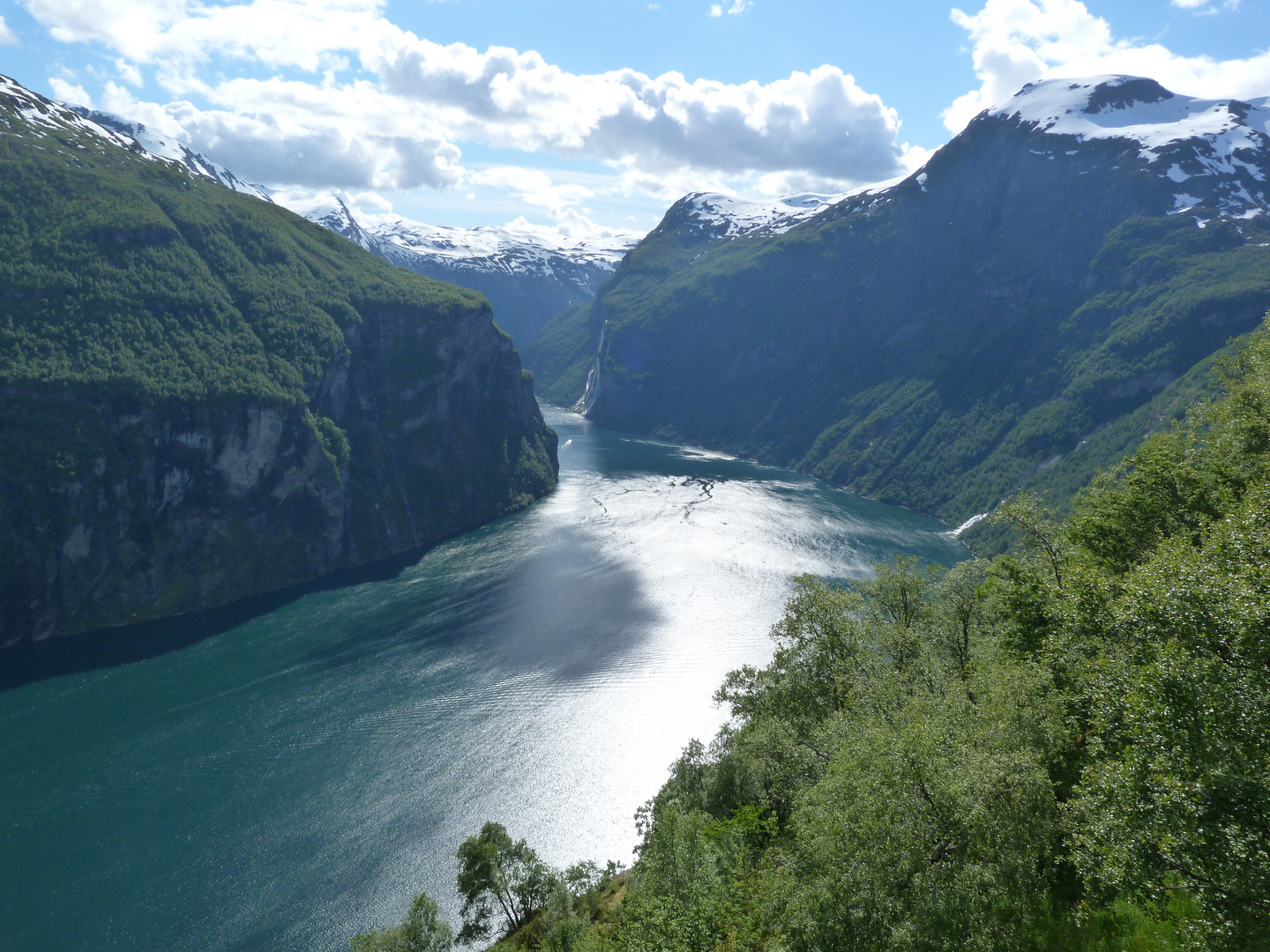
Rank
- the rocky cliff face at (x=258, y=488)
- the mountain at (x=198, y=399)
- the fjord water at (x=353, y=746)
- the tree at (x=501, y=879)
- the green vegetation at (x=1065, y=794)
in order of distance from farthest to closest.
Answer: the mountain at (x=198, y=399) < the rocky cliff face at (x=258, y=488) < the fjord water at (x=353, y=746) < the tree at (x=501, y=879) < the green vegetation at (x=1065, y=794)

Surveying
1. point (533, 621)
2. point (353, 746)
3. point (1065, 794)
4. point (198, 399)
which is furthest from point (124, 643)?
point (1065, 794)

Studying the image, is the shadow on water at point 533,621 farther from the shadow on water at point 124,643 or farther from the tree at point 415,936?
the tree at point 415,936

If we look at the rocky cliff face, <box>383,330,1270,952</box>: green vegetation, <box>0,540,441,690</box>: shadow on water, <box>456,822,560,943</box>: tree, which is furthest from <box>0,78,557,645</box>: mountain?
<box>383,330,1270,952</box>: green vegetation

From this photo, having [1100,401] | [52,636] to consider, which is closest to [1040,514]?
[52,636]

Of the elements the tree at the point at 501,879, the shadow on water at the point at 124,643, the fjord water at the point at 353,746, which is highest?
the tree at the point at 501,879

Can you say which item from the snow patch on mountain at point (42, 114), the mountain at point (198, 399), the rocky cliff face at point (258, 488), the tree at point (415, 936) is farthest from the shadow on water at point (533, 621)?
the snow patch on mountain at point (42, 114)

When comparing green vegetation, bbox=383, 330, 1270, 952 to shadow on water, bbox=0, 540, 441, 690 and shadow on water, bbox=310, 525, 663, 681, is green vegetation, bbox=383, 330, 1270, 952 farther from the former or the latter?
shadow on water, bbox=0, 540, 441, 690
